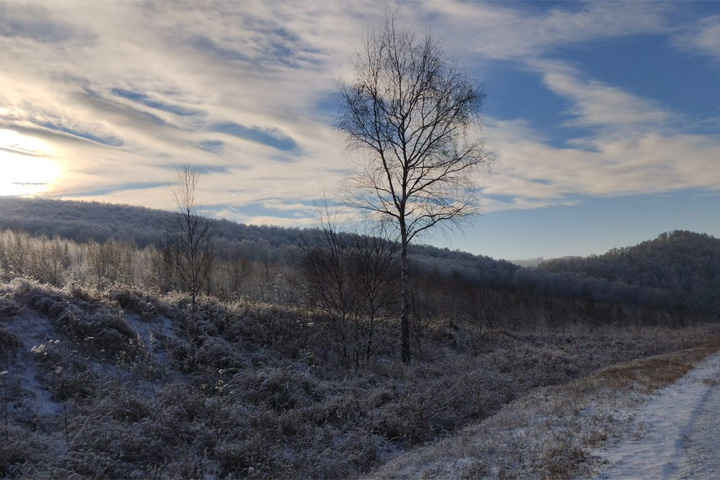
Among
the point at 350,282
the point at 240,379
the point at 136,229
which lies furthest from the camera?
the point at 136,229

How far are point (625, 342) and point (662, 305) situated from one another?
90.6 meters

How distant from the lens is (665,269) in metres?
138

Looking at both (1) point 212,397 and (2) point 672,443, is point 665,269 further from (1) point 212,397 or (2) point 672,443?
(1) point 212,397

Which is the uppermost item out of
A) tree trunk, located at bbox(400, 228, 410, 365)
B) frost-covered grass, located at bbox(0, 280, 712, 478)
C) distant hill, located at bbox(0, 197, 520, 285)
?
distant hill, located at bbox(0, 197, 520, 285)

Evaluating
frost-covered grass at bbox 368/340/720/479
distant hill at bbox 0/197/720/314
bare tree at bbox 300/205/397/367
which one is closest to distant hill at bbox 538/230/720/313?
distant hill at bbox 0/197/720/314

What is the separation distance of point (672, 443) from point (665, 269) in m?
158

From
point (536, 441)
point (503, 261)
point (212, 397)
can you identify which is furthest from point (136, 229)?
point (503, 261)

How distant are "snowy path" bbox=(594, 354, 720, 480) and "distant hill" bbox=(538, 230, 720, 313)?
10872cm

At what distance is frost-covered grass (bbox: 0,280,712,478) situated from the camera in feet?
24.4

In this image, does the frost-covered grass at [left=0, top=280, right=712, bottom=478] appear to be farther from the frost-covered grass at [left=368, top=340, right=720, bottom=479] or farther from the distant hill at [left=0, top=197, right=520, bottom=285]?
the distant hill at [left=0, top=197, right=520, bottom=285]

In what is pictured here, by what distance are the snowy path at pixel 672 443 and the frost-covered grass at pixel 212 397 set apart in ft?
2.60

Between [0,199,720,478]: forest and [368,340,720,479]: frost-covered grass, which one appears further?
[0,199,720,478]: forest

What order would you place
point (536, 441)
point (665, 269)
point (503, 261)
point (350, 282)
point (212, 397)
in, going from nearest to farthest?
point (536, 441), point (212, 397), point (350, 282), point (665, 269), point (503, 261)

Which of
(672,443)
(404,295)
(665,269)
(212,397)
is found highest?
(665,269)
